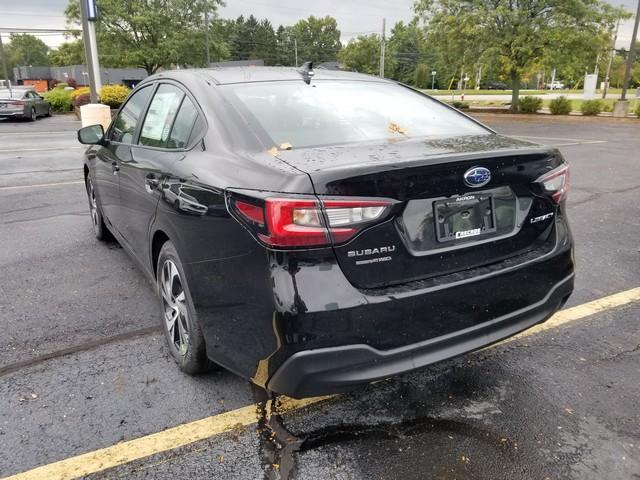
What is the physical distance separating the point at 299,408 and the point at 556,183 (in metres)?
1.69

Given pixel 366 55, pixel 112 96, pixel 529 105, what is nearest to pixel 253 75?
pixel 112 96

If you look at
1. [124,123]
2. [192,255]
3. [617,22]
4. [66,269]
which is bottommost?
[66,269]

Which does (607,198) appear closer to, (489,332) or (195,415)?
(489,332)

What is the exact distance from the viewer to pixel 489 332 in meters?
2.41

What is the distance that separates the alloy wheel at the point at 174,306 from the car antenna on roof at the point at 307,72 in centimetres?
135

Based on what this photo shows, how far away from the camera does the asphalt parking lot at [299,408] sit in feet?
7.43

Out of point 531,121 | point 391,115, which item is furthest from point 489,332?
point 531,121

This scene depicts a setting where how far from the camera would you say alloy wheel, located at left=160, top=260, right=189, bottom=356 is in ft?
9.39

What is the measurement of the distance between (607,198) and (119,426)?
6942mm

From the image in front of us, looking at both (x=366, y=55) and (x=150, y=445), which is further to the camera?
(x=366, y=55)

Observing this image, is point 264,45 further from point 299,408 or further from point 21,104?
point 299,408

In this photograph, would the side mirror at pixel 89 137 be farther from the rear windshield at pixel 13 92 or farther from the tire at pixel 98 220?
the rear windshield at pixel 13 92

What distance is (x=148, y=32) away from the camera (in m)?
34.8

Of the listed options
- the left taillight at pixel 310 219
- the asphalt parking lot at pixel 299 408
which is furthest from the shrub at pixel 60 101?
the left taillight at pixel 310 219
